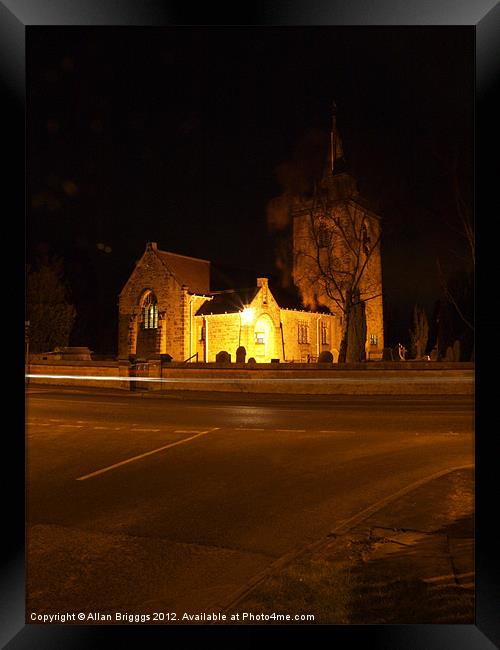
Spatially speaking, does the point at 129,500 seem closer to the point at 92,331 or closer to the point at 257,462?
the point at 257,462

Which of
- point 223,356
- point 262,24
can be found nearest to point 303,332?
point 223,356

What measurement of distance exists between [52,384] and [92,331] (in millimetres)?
33752

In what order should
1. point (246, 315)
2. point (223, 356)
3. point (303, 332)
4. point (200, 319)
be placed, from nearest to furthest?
point (223, 356)
point (246, 315)
point (200, 319)
point (303, 332)

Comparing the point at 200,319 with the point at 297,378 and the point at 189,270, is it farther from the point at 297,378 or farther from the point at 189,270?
the point at 297,378

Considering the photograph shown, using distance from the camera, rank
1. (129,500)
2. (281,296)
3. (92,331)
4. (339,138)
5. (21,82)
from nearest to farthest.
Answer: (21,82) → (129,500) → (281,296) → (339,138) → (92,331)

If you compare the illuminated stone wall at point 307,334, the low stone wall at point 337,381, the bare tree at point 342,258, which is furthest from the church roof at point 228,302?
the low stone wall at point 337,381

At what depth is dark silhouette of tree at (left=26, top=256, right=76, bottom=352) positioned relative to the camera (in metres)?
42.9

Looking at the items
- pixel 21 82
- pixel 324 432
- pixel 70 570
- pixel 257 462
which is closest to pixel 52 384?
pixel 324 432

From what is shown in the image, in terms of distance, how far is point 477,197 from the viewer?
9.20 ft

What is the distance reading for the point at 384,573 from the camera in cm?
400

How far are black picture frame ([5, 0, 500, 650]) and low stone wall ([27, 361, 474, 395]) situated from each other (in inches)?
833

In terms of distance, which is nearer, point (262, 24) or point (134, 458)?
point (262, 24)

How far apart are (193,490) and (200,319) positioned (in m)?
34.5

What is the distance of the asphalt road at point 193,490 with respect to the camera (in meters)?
4.23
